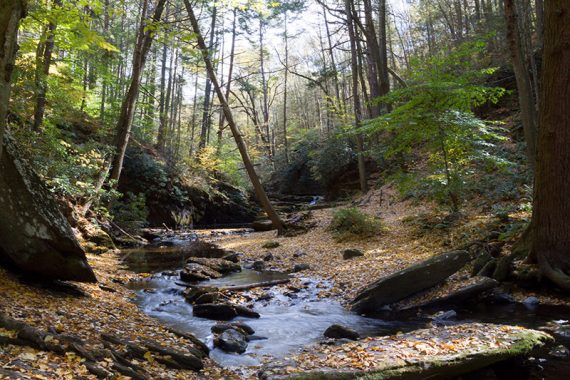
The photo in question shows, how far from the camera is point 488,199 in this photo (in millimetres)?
11625

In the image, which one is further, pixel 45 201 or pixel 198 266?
pixel 198 266

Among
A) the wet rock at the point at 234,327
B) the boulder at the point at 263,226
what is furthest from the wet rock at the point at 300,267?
the boulder at the point at 263,226

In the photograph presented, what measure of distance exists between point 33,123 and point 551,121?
1320cm

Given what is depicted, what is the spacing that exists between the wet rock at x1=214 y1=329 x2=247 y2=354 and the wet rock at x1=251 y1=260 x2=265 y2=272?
213 inches

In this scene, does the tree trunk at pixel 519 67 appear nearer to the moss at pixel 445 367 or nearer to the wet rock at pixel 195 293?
the moss at pixel 445 367

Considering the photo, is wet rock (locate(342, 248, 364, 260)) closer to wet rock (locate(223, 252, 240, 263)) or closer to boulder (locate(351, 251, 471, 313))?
boulder (locate(351, 251, 471, 313))

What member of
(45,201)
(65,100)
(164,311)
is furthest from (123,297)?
(65,100)

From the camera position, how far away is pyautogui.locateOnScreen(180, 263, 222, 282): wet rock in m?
10.1

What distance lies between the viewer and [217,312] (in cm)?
731

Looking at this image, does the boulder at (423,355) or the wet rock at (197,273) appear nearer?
the boulder at (423,355)

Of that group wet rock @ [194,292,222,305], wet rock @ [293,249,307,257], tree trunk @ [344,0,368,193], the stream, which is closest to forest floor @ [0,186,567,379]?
wet rock @ [293,249,307,257]

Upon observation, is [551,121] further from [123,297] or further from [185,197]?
[185,197]

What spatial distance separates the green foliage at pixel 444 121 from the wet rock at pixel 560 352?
557cm

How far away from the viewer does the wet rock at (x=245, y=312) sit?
24.2ft
